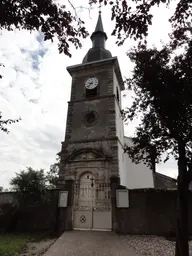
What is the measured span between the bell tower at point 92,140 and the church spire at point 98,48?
0.28 feet

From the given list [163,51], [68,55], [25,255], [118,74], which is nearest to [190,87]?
[163,51]

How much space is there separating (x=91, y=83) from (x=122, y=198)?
357 inches

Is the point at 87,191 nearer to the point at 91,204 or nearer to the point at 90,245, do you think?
the point at 91,204

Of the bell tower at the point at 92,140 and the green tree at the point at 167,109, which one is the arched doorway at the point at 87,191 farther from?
the green tree at the point at 167,109

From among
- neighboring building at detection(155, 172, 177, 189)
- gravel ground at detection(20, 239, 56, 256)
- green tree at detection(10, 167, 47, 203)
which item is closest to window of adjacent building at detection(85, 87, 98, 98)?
green tree at detection(10, 167, 47, 203)

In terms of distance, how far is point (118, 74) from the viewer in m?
16.5

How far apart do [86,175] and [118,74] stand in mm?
9276

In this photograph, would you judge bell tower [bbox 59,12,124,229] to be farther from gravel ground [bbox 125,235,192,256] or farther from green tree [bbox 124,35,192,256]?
green tree [bbox 124,35,192,256]

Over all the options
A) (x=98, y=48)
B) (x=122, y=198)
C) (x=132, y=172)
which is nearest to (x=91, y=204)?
(x=122, y=198)

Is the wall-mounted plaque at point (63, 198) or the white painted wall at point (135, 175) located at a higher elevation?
the white painted wall at point (135, 175)

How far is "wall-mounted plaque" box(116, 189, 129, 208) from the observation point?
8.98 m

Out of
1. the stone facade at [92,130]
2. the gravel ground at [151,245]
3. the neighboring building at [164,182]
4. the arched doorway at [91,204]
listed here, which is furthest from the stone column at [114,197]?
the neighboring building at [164,182]

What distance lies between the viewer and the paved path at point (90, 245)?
611 centimetres

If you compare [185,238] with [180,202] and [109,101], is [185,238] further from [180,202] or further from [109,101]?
[109,101]
